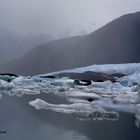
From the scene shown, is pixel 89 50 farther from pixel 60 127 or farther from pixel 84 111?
pixel 60 127

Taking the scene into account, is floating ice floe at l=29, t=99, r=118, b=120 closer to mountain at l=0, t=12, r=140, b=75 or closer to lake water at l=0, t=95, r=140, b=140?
lake water at l=0, t=95, r=140, b=140

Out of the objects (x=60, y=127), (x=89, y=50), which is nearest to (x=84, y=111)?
(x=60, y=127)

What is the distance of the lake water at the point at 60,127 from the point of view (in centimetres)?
1118

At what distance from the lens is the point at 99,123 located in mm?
13266

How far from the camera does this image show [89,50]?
410 feet

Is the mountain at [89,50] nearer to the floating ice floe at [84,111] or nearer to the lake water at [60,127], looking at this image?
the floating ice floe at [84,111]

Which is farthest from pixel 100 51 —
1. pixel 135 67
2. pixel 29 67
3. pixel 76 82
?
pixel 76 82

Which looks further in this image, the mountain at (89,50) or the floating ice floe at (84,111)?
the mountain at (89,50)

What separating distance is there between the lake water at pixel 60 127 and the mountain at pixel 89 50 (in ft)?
292

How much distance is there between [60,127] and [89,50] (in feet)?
370

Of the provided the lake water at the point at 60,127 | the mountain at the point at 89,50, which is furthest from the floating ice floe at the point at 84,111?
the mountain at the point at 89,50

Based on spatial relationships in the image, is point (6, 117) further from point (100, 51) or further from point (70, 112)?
point (100, 51)

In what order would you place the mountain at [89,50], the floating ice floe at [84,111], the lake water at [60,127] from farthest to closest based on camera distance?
the mountain at [89,50], the floating ice floe at [84,111], the lake water at [60,127]

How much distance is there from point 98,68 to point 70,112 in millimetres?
66115
